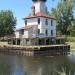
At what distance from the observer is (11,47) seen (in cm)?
5231

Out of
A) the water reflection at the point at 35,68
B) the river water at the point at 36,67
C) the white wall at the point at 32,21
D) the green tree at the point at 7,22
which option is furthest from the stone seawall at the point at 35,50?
the green tree at the point at 7,22

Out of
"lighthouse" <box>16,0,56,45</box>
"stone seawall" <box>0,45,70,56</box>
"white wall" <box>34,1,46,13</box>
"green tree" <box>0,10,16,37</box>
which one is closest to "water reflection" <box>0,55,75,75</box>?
"stone seawall" <box>0,45,70,56</box>

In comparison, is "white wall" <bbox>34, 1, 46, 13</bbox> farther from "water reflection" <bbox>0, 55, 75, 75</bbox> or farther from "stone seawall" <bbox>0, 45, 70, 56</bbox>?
"water reflection" <bbox>0, 55, 75, 75</bbox>

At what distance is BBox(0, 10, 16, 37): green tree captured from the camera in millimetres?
84312

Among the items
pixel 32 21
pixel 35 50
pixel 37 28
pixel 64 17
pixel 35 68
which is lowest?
pixel 35 68

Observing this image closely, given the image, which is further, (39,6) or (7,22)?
(7,22)

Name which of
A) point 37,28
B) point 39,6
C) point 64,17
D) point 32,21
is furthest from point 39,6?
point 64,17

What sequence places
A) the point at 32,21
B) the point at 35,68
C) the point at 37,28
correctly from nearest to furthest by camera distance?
the point at 35,68 → the point at 37,28 → the point at 32,21

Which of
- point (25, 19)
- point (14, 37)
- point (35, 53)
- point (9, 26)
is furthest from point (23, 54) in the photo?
point (9, 26)

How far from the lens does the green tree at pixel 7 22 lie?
277 ft

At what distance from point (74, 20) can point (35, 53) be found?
42.9 meters

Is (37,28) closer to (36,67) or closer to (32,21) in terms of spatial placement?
(32,21)

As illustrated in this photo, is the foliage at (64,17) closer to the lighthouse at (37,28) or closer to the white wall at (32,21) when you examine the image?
the lighthouse at (37,28)

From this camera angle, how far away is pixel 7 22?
89125 millimetres
